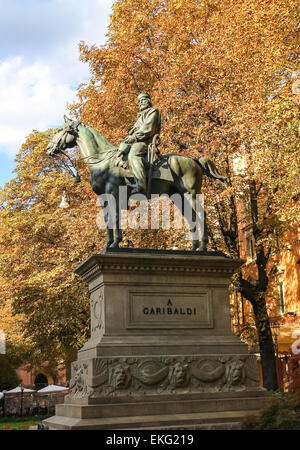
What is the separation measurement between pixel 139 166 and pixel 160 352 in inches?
154

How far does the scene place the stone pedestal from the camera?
10500 millimetres

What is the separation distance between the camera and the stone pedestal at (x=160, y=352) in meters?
10.5

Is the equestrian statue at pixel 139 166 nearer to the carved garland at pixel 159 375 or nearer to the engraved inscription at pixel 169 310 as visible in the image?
the engraved inscription at pixel 169 310

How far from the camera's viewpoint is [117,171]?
12.6 meters

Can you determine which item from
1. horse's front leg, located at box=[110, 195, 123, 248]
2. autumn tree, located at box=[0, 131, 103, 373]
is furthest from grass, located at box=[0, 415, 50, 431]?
horse's front leg, located at box=[110, 195, 123, 248]

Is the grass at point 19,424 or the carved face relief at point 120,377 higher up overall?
the carved face relief at point 120,377

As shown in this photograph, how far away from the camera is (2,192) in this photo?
31891 millimetres

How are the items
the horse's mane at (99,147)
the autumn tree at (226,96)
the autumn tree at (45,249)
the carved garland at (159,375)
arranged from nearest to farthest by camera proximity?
the carved garland at (159,375)
the horse's mane at (99,147)
the autumn tree at (226,96)
the autumn tree at (45,249)

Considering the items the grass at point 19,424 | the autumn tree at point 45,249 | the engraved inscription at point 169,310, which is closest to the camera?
the engraved inscription at point 169,310

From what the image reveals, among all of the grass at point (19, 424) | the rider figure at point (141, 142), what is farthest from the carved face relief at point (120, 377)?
the grass at point (19, 424)

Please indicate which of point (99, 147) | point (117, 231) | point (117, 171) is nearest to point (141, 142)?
point (117, 171)

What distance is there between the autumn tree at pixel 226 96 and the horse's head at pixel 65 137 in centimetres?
689

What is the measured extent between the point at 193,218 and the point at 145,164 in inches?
63.0

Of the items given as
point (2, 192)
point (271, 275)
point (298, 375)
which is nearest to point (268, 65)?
point (271, 275)
